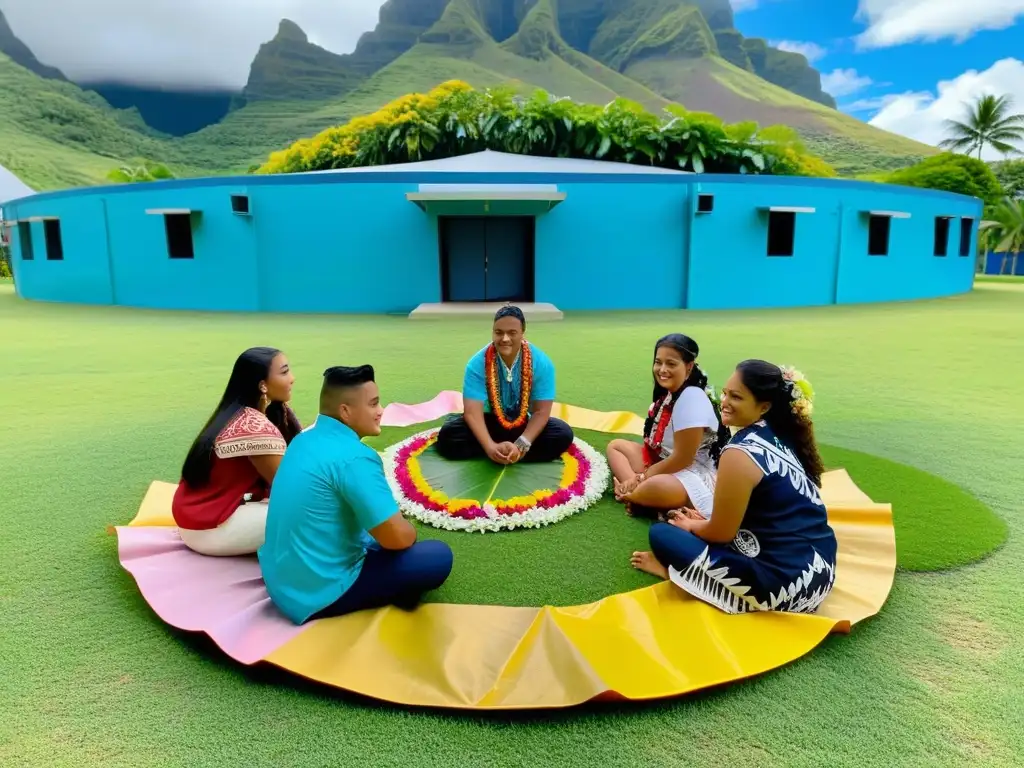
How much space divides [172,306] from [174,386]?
1120 cm

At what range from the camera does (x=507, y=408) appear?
4586 millimetres

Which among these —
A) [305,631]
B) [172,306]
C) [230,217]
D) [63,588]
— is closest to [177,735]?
[305,631]

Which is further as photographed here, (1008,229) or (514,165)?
(1008,229)

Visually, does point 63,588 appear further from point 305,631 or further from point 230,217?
point 230,217

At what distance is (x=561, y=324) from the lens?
44.0 feet

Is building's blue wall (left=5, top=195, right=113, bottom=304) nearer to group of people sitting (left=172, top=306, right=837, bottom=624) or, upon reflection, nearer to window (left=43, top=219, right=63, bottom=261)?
window (left=43, top=219, right=63, bottom=261)

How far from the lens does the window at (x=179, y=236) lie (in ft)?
55.5

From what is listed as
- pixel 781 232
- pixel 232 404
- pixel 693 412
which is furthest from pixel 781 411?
→ pixel 781 232

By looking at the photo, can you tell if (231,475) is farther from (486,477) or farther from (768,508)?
(768,508)

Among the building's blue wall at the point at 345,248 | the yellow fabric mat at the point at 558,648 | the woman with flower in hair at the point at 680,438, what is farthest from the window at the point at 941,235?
the yellow fabric mat at the point at 558,648

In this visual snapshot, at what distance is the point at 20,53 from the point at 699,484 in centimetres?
12230

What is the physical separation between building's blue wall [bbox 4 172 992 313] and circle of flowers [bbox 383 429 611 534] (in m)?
12.3

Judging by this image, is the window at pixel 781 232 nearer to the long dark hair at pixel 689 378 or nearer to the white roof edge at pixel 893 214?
the white roof edge at pixel 893 214

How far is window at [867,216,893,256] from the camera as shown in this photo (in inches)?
727
